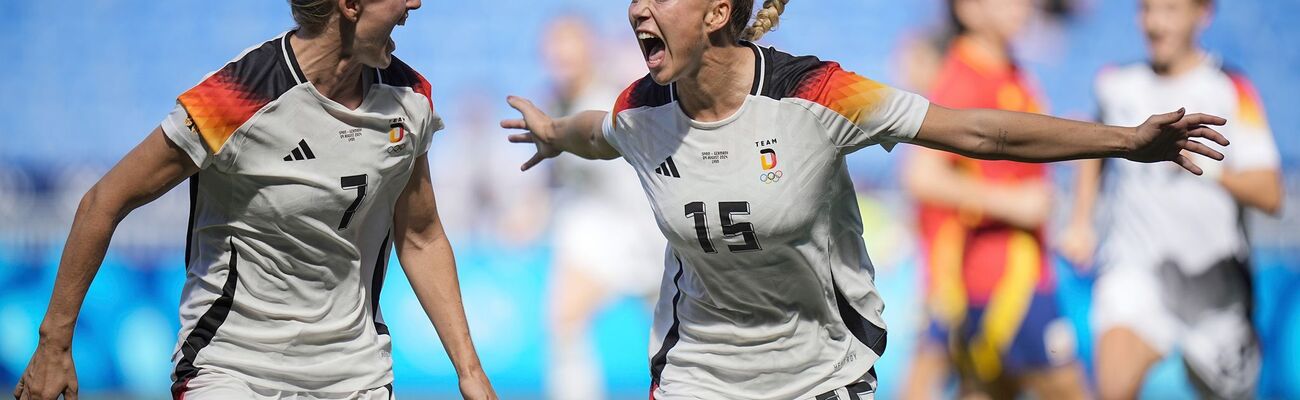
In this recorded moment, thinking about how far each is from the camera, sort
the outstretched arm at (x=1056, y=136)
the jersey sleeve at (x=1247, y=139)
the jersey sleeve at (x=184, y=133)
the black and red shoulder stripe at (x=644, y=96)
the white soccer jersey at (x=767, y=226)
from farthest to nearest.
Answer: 1. the jersey sleeve at (x=1247, y=139)
2. the black and red shoulder stripe at (x=644, y=96)
3. the white soccer jersey at (x=767, y=226)
4. the outstretched arm at (x=1056, y=136)
5. the jersey sleeve at (x=184, y=133)

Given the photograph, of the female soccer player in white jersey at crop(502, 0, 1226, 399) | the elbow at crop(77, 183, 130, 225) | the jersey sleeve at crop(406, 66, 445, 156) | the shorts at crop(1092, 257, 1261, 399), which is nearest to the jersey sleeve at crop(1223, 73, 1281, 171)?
the shorts at crop(1092, 257, 1261, 399)

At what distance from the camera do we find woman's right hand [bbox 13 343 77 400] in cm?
383

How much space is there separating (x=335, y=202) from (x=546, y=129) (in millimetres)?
1068

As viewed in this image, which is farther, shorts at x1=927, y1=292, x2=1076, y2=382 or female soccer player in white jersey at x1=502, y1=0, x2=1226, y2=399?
shorts at x1=927, y1=292, x2=1076, y2=382

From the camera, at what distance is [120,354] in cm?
1055

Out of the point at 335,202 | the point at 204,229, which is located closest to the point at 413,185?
the point at 335,202

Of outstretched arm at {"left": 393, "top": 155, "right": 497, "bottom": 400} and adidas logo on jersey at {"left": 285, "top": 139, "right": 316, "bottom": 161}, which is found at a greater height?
adidas logo on jersey at {"left": 285, "top": 139, "right": 316, "bottom": 161}

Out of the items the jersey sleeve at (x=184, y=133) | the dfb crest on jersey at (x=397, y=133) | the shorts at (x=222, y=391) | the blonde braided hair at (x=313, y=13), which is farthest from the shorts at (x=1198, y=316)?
the jersey sleeve at (x=184, y=133)

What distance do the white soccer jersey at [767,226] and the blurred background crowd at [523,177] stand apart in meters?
5.97

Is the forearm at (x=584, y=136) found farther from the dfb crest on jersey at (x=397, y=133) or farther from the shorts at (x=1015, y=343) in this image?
the shorts at (x=1015, y=343)

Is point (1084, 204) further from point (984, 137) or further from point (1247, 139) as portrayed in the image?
point (984, 137)

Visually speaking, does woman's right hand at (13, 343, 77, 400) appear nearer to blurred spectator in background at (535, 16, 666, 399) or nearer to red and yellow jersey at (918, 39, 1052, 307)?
red and yellow jersey at (918, 39, 1052, 307)

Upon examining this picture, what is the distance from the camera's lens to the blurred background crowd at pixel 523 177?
34.6 feet

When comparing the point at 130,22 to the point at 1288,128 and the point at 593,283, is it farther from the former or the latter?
the point at 1288,128
